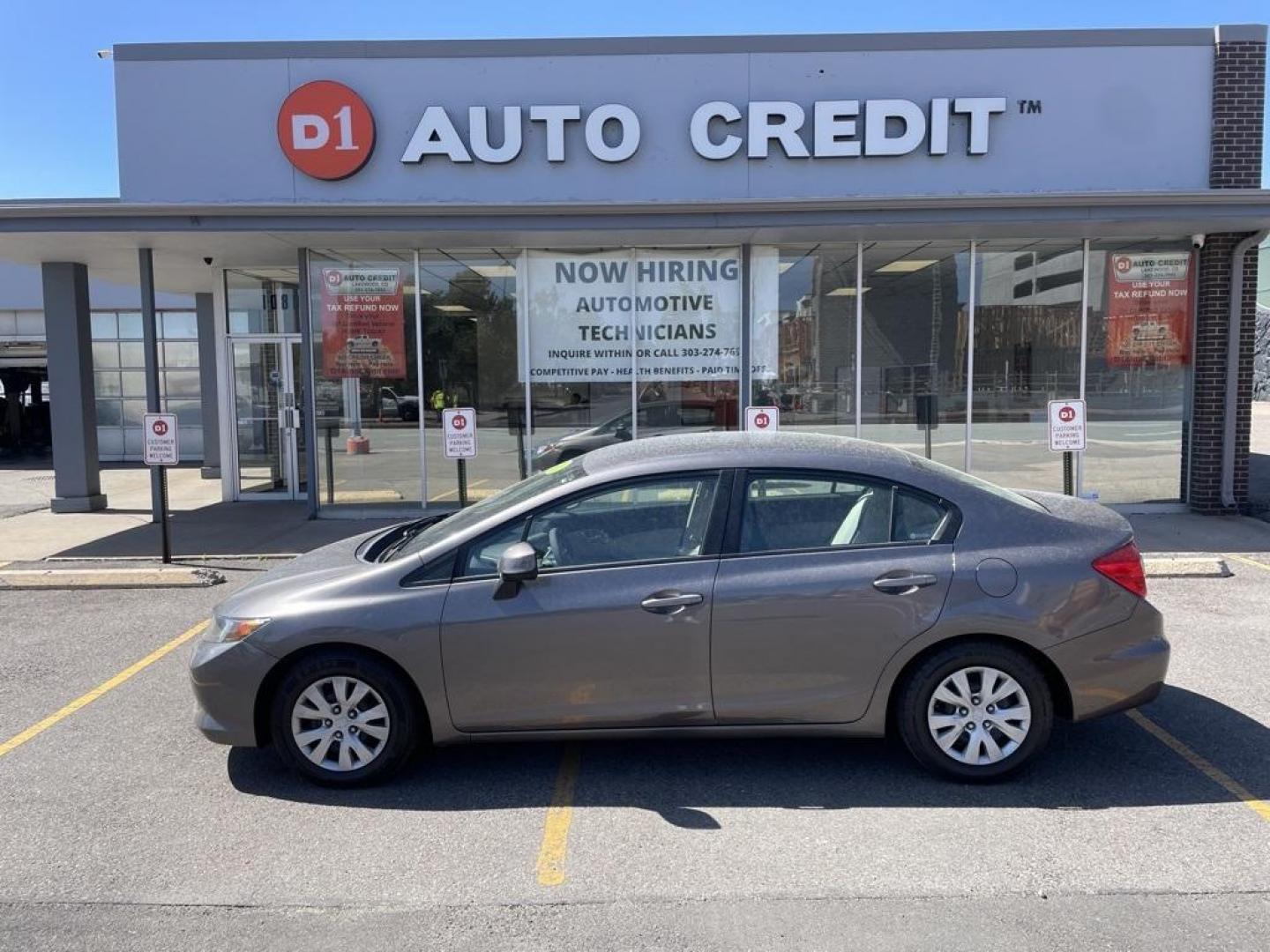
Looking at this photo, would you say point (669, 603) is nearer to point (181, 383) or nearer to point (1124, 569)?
point (1124, 569)

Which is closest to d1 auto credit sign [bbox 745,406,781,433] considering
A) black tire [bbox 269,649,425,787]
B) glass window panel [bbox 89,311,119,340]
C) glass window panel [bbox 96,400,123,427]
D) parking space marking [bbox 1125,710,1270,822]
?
parking space marking [bbox 1125,710,1270,822]

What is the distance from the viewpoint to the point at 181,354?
820 inches

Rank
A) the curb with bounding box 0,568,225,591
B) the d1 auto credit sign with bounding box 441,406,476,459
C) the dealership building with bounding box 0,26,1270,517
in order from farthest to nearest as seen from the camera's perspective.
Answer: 1. the dealership building with bounding box 0,26,1270,517
2. the d1 auto credit sign with bounding box 441,406,476,459
3. the curb with bounding box 0,568,225,591

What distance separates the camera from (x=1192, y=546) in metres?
9.48

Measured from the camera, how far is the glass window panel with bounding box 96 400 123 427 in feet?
69.6

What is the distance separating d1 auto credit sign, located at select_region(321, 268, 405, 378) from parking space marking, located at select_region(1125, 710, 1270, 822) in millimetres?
9390

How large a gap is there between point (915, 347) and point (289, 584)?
9.25 metres

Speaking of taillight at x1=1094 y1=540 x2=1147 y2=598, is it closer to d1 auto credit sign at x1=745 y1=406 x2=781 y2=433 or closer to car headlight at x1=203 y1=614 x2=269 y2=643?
car headlight at x1=203 y1=614 x2=269 y2=643

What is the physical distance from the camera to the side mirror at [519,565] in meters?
4.17

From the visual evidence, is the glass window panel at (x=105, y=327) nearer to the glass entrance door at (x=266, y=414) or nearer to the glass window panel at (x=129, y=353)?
the glass window panel at (x=129, y=353)

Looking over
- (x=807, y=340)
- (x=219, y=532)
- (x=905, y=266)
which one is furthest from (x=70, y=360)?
(x=905, y=266)

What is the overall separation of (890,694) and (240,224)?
8.69 metres

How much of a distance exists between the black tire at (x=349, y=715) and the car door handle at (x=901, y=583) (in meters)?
2.14

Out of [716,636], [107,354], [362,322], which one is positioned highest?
[107,354]
